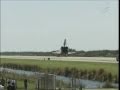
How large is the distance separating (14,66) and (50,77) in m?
39.7

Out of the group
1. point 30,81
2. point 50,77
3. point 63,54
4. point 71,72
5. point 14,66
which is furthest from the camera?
point 63,54

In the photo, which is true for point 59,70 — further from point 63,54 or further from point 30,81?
point 63,54

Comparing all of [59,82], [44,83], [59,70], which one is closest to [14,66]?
[59,70]

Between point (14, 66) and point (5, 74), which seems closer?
point (5, 74)

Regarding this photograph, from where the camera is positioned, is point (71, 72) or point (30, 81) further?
point (71, 72)

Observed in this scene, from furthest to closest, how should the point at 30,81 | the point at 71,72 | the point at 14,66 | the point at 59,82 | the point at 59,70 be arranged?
the point at 14,66
the point at 59,70
the point at 71,72
the point at 30,81
the point at 59,82

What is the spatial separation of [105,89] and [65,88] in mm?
4386

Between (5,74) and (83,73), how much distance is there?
9.03 meters

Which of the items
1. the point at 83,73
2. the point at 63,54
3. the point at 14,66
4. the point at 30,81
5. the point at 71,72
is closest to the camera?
the point at 30,81

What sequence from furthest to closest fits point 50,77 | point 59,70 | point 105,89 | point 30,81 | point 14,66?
point 14,66, point 59,70, point 30,81, point 50,77, point 105,89

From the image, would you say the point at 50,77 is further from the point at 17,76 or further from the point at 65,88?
the point at 17,76

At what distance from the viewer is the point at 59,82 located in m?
33.1

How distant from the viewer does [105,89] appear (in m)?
25.4

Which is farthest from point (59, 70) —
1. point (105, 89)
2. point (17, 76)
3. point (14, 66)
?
point (105, 89)
